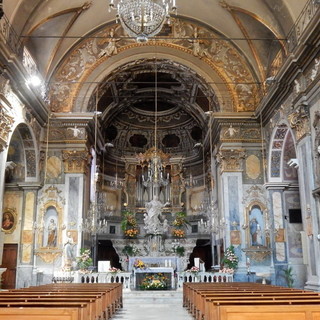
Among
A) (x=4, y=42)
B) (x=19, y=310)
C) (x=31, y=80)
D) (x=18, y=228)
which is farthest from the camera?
(x=18, y=228)

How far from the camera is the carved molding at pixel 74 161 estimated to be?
17156 mm

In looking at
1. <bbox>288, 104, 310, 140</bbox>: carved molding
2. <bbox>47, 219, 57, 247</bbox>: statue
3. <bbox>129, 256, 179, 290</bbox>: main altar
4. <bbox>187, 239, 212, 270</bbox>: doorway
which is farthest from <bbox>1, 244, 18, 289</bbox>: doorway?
<bbox>288, 104, 310, 140</bbox>: carved molding

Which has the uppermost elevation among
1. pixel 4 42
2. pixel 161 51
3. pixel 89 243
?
pixel 161 51

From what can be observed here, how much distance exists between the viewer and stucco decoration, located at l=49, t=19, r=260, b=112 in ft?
58.3

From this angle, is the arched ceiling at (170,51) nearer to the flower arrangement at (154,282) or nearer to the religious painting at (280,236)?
the religious painting at (280,236)

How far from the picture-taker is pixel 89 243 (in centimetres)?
1811

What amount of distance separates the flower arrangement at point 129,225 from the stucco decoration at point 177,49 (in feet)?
21.9

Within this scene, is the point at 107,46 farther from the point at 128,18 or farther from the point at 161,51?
the point at 128,18

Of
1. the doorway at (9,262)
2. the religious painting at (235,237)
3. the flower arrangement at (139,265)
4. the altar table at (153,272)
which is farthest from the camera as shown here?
the religious painting at (235,237)

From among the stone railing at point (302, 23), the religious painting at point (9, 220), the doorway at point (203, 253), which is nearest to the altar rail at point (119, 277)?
the religious painting at point (9, 220)

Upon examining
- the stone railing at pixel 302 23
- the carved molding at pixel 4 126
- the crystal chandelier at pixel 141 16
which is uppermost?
the stone railing at pixel 302 23

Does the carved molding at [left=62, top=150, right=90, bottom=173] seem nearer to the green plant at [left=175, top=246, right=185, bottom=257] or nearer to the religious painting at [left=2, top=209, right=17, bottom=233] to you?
the religious painting at [left=2, top=209, right=17, bottom=233]

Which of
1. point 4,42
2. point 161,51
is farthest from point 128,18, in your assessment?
point 161,51

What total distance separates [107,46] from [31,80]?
14.5ft
